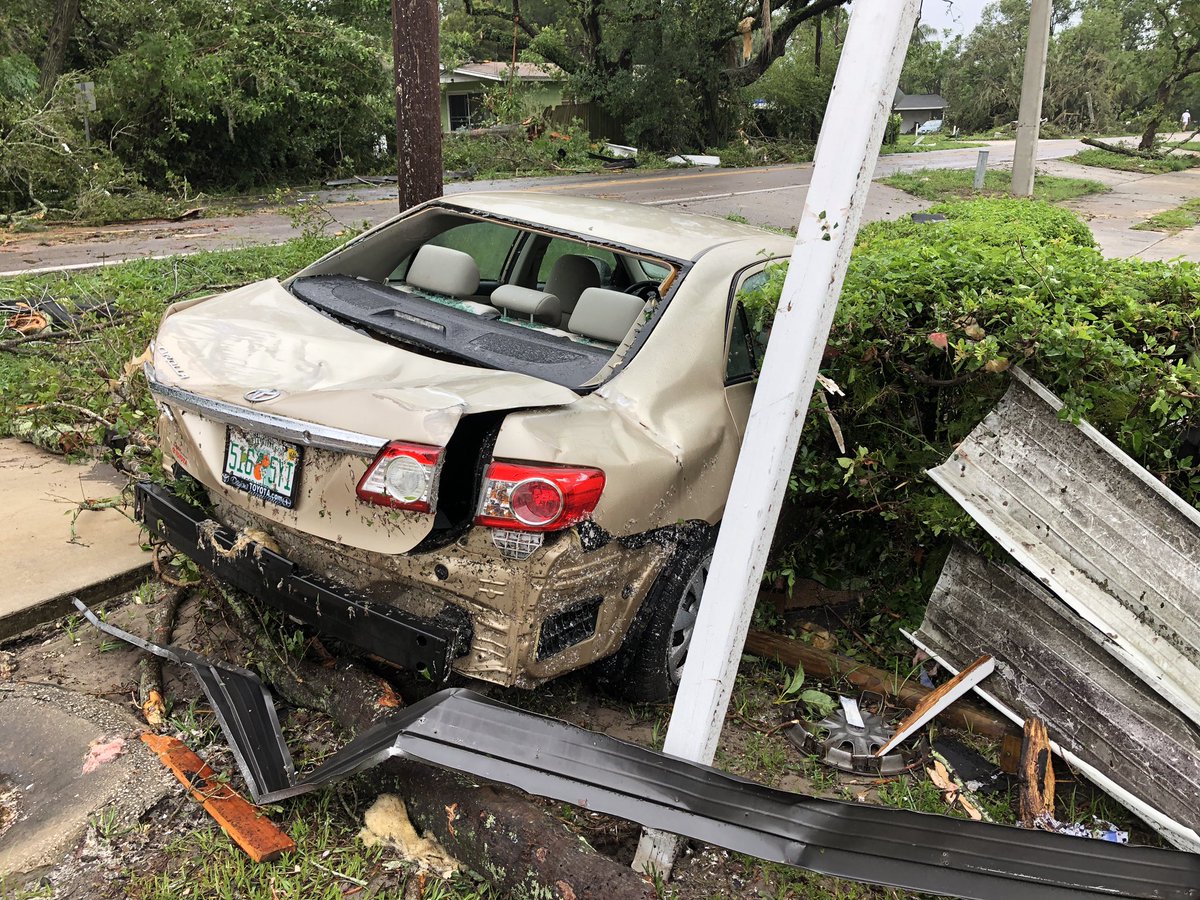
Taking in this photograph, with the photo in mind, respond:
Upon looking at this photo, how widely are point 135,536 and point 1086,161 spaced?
3327 centimetres

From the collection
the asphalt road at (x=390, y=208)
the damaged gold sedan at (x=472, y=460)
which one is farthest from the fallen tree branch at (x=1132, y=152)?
the damaged gold sedan at (x=472, y=460)

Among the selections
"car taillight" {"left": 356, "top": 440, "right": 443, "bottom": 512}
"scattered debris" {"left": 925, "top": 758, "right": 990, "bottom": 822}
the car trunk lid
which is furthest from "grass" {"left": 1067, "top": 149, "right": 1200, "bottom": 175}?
"car taillight" {"left": 356, "top": 440, "right": 443, "bottom": 512}

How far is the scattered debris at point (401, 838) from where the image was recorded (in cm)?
266

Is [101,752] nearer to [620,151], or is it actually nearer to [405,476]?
[405,476]

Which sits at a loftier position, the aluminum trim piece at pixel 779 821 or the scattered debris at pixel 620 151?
the scattered debris at pixel 620 151

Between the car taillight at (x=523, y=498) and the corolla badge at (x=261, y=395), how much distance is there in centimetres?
70

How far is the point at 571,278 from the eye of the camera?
175 inches

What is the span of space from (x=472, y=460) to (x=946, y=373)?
Answer: 194 centimetres

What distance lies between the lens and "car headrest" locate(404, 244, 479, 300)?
403cm

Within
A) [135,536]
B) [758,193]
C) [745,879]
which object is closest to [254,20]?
[758,193]

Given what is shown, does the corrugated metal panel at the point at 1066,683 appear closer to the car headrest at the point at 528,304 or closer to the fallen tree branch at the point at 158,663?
the car headrest at the point at 528,304

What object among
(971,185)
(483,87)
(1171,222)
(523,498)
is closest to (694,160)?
(971,185)

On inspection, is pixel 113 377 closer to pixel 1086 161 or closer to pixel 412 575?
pixel 412 575

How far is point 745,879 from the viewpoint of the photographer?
2.66 m
